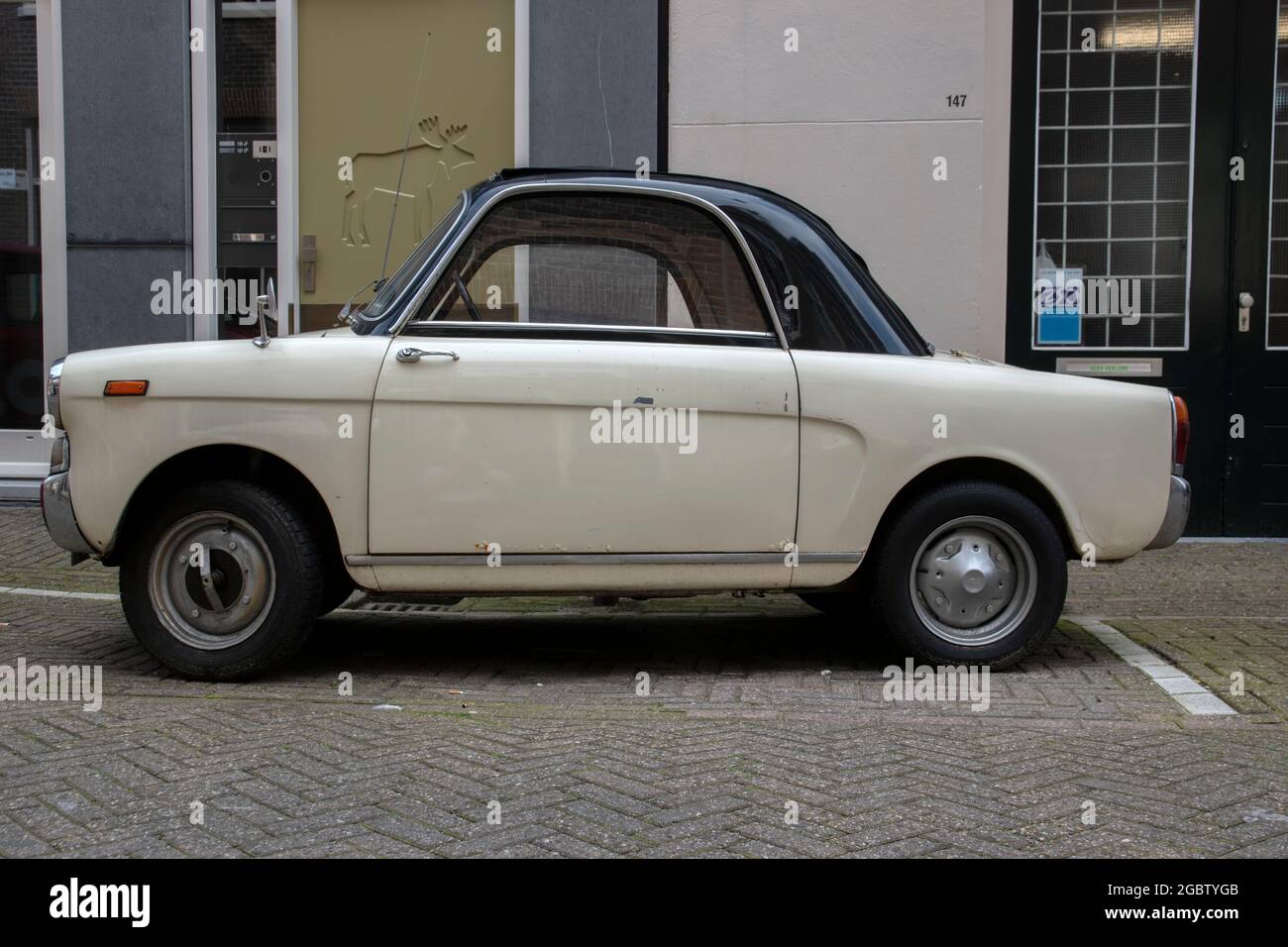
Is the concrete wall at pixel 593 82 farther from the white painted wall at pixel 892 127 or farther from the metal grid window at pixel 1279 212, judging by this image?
the metal grid window at pixel 1279 212

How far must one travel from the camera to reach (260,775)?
3.95 meters

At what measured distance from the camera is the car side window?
517 cm

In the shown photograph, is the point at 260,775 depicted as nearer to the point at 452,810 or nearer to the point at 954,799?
the point at 452,810

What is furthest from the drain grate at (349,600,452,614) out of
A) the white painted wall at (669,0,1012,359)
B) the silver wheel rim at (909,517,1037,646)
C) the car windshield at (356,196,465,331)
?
the white painted wall at (669,0,1012,359)

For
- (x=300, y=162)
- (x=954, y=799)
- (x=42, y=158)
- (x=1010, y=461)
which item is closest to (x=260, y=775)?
(x=954, y=799)

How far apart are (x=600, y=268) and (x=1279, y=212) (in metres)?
6.07

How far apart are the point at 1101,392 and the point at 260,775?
3345 millimetres

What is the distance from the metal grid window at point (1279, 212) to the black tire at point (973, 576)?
5.02 metres

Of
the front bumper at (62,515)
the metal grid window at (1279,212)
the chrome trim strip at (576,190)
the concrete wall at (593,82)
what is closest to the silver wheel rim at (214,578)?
the front bumper at (62,515)

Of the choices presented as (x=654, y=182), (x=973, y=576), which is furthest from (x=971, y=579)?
(x=654, y=182)

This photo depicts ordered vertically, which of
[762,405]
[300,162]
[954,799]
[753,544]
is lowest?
[954,799]

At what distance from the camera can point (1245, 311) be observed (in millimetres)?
9258

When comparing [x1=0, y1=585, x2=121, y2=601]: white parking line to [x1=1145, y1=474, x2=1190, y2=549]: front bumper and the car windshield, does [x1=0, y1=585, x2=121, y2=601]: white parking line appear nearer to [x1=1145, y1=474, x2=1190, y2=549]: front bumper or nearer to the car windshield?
the car windshield

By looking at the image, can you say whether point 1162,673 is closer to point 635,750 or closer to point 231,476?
point 635,750
